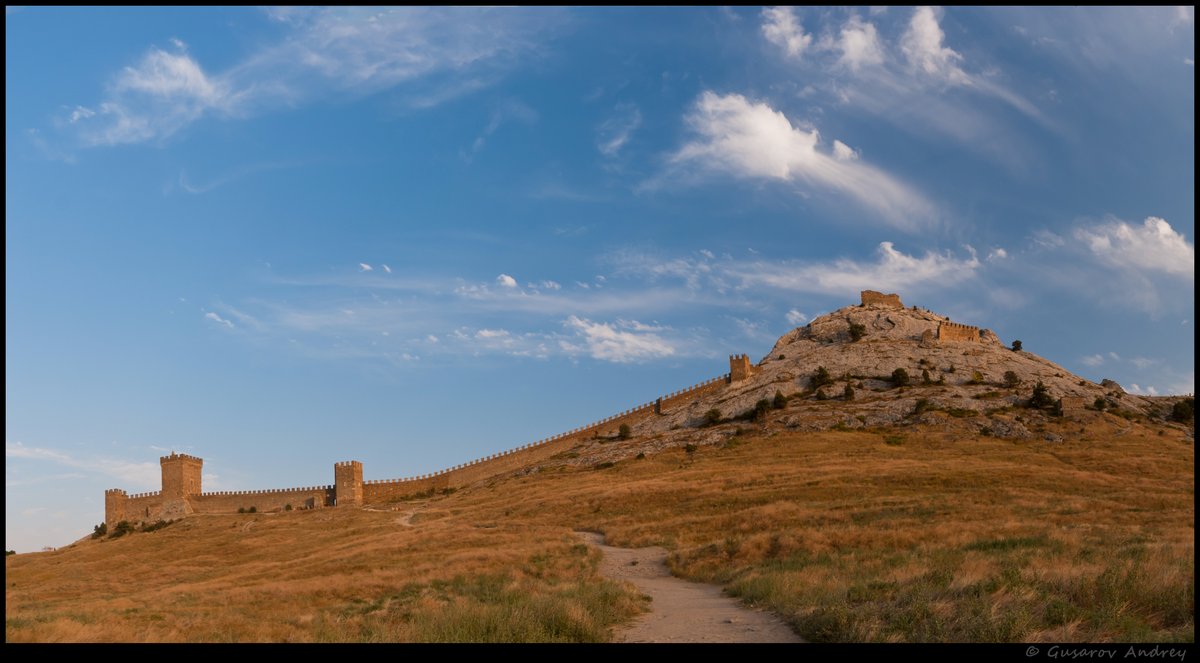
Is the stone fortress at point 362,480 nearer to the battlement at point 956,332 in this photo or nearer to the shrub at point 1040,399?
the battlement at point 956,332

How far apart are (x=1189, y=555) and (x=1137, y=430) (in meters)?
57.8

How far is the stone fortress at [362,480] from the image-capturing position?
266 ft

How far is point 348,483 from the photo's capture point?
3179 inches

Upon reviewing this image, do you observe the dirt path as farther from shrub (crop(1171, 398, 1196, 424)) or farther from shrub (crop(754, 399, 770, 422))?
shrub (crop(1171, 398, 1196, 424))

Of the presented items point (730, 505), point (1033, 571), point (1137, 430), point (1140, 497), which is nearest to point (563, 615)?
point (1033, 571)

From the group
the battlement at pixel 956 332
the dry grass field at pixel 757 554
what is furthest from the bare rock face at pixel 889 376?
the dry grass field at pixel 757 554

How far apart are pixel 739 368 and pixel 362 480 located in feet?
141

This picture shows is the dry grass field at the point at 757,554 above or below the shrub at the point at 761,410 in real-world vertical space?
below

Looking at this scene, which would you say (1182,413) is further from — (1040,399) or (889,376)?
(889,376)

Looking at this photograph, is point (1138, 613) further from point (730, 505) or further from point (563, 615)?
point (730, 505)

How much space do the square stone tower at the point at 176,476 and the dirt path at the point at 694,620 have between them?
81706 mm

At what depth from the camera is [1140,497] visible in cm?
3259

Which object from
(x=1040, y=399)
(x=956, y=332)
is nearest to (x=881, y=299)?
(x=956, y=332)

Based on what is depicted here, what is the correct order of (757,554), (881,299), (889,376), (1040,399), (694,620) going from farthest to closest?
(881,299)
(889,376)
(1040,399)
(757,554)
(694,620)
